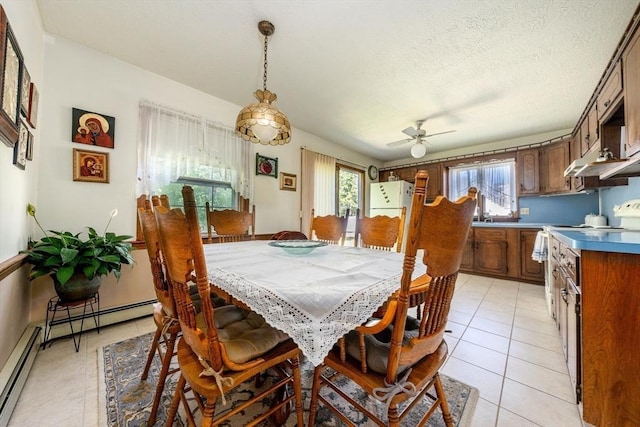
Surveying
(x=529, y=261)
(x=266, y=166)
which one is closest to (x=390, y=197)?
(x=529, y=261)

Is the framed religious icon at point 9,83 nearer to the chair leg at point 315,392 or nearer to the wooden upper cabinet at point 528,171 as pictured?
the chair leg at point 315,392

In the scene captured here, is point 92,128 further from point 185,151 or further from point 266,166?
point 266,166

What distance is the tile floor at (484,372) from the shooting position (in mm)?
1204

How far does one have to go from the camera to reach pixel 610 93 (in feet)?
6.42

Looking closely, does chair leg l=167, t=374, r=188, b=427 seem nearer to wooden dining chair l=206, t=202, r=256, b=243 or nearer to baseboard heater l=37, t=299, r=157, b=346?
wooden dining chair l=206, t=202, r=256, b=243

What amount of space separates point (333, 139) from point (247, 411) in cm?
391

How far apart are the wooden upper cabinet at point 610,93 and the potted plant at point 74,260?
396 centimetres

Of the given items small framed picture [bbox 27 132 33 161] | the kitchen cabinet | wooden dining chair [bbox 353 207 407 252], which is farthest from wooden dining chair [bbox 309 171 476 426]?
the kitchen cabinet

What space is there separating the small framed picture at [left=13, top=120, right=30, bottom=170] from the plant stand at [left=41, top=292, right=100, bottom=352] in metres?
0.99

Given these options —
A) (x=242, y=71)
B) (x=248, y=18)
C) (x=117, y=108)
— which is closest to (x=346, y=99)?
(x=242, y=71)

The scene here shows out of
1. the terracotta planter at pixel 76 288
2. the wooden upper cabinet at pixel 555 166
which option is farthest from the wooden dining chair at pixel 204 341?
the wooden upper cabinet at pixel 555 166

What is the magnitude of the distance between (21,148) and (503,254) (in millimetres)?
5399

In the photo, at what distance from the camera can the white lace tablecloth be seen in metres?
0.77

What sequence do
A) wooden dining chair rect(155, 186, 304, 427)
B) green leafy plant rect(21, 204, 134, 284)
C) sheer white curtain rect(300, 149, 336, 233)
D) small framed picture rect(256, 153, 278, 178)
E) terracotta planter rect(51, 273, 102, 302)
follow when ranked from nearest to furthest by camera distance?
wooden dining chair rect(155, 186, 304, 427), green leafy plant rect(21, 204, 134, 284), terracotta planter rect(51, 273, 102, 302), small framed picture rect(256, 153, 278, 178), sheer white curtain rect(300, 149, 336, 233)
